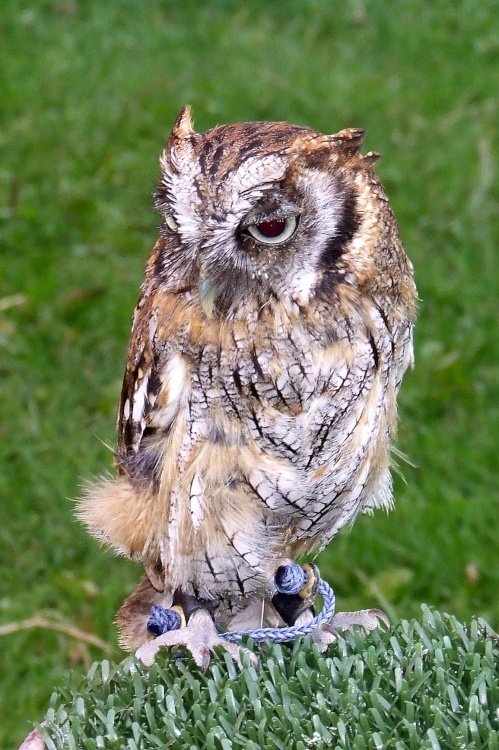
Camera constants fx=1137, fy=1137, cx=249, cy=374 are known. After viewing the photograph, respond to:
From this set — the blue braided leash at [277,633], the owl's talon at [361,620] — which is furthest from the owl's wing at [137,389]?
the owl's talon at [361,620]

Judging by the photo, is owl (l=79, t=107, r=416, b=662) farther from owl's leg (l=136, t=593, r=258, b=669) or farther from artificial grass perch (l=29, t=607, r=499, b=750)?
artificial grass perch (l=29, t=607, r=499, b=750)

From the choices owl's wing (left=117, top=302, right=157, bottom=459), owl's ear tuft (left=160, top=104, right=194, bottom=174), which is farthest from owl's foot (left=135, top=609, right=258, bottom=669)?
owl's ear tuft (left=160, top=104, right=194, bottom=174)

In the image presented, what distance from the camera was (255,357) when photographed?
6.65ft

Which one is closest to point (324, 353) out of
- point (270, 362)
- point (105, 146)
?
point (270, 362)

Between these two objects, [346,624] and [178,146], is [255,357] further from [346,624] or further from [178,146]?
[346,624]

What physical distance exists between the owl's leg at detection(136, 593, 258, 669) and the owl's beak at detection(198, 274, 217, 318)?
607mm

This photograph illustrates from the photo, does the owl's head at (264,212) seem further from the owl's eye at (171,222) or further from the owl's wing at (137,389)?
the owl's wing at (137,389)

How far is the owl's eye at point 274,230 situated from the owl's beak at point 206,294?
0.40 feet

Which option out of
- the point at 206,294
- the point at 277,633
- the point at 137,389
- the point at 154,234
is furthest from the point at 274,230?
the point at 154,234

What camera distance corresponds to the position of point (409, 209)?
16.7 ft

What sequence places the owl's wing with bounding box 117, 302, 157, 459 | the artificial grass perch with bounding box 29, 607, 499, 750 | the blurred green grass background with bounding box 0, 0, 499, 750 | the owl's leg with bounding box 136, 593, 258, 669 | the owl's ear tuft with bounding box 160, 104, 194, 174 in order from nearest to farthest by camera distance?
the artificial grass perch with bounding box 29, 607, 499, 750 < the owl's ear tuft with bounding box 160, 104, 194, 174 < the owl's leg with bounding box 136, 593, 258, 669 < the owl's wing with bounding box 117, 302, 157, 459 < the blurred green grass background with bounding box 0, 0, 499, 750

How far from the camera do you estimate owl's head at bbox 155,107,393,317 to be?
188cm

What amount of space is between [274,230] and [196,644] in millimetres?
778

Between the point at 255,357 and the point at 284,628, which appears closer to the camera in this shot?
the point at 255,357
